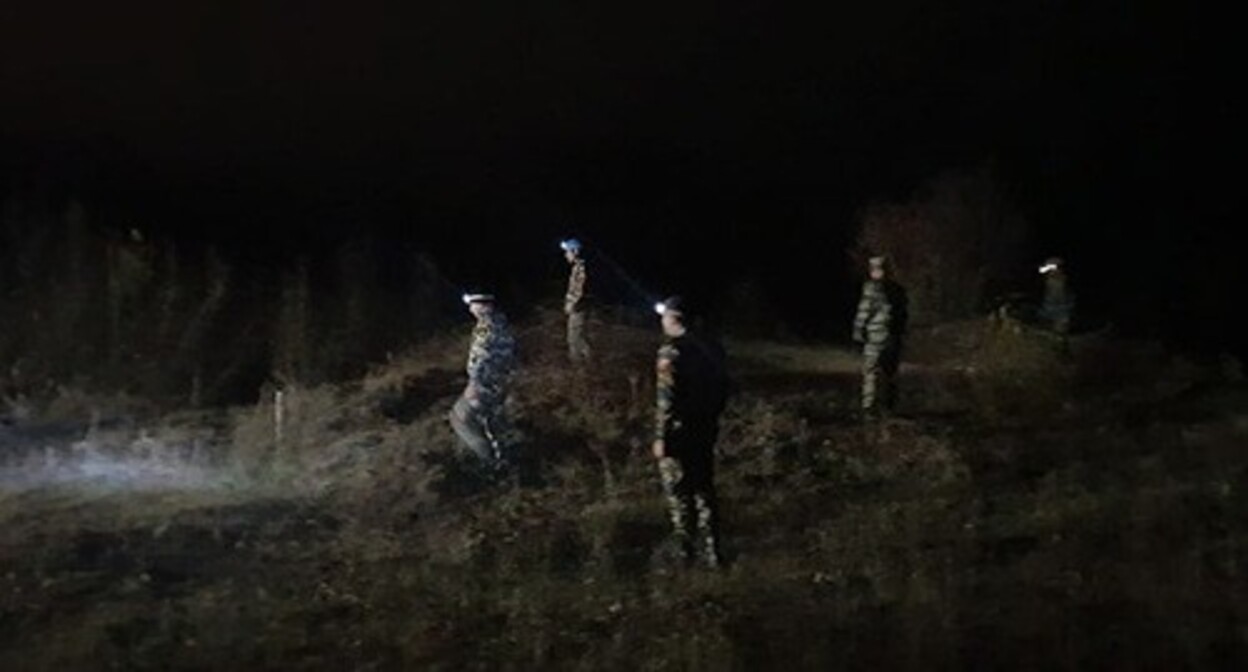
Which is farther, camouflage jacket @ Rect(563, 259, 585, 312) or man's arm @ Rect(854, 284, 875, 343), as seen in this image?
camouflage jacket @ Rect(563, 259, 585, 312)

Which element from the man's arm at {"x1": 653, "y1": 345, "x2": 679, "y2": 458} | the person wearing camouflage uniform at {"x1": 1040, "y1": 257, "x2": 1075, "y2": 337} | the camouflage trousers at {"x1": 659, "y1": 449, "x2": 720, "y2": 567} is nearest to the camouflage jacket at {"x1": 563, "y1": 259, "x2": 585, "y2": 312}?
the person wearing camouflage uniform at {"x1": 1040, "y1": 257, "x2": 1075, "y2": 337}

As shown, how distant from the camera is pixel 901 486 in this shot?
13.4m

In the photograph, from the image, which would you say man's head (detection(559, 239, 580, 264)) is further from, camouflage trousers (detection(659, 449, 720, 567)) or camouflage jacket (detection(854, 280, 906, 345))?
camouflage trousers (detection(659, 449, 720, 567))

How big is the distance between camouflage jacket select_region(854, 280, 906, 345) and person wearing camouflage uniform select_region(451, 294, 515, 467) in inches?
118

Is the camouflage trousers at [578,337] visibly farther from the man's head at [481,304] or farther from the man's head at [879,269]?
the man's head at [481,304]

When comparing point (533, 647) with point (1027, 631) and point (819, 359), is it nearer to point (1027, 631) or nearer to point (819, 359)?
point (1027, 631)

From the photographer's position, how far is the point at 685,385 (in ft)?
33.6

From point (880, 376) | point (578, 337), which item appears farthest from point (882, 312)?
point (578, 337)

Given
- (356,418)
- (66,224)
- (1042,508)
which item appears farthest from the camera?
(66,224)

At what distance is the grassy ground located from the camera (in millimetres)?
9203

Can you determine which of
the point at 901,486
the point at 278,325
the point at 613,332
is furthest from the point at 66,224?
the point at 901,486

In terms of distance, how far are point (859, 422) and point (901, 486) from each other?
7.42ft

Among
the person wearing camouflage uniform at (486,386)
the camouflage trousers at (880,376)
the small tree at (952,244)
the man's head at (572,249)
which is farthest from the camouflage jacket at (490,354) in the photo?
the small tree at (952,244)

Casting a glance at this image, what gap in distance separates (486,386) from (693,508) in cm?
346
